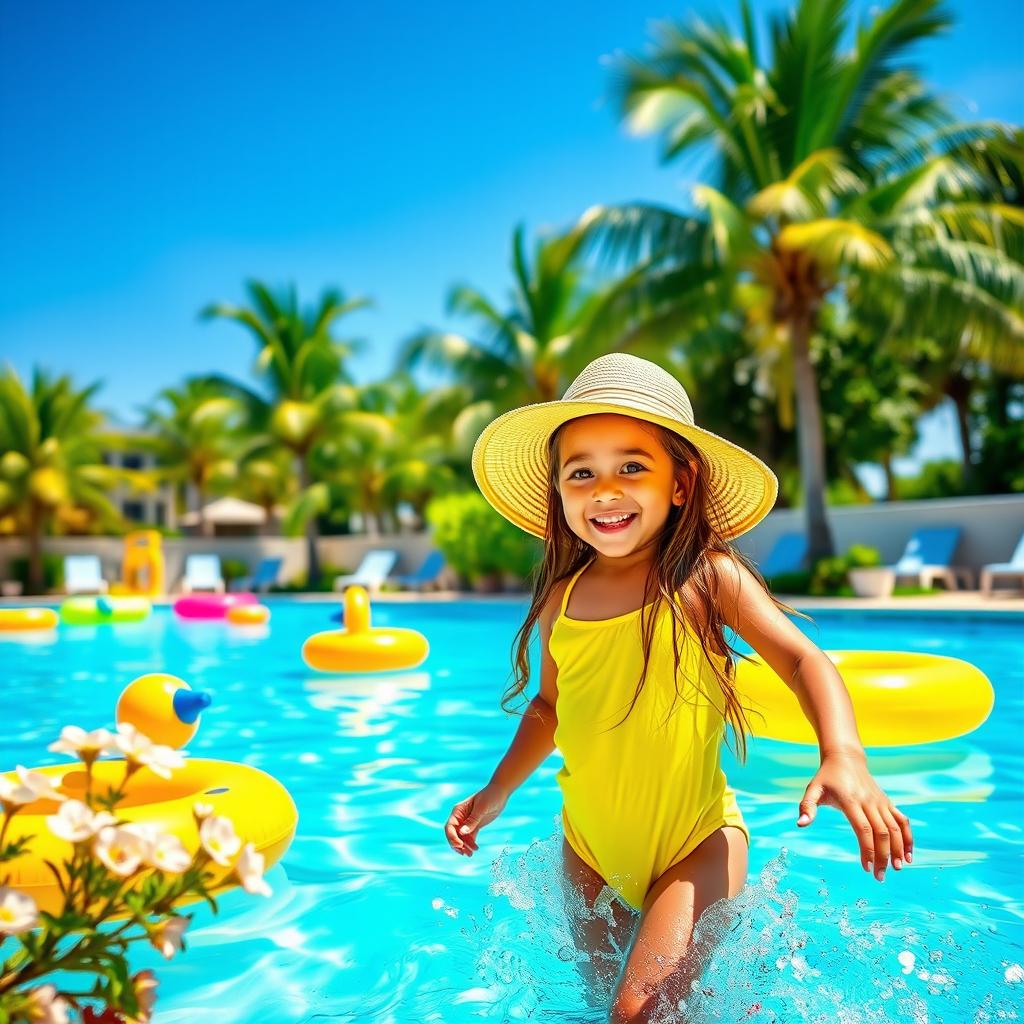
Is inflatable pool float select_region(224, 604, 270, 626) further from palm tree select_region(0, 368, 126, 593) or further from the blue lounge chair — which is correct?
palm tree select_region(0, 368, 126, 593)

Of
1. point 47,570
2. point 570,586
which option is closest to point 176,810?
point 570,586

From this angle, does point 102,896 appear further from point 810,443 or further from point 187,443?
point 187,443

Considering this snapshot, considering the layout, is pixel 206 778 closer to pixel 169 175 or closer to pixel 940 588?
pixel 940 588

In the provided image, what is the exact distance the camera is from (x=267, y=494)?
37.2 meters

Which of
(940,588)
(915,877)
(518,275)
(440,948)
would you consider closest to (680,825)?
(440,948)

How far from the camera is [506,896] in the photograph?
3.31 metres

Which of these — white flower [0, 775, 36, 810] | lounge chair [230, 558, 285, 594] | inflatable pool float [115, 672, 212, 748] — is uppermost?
white flower [0, 775, 36, 810]

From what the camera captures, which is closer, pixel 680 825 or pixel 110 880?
pixel 110 880

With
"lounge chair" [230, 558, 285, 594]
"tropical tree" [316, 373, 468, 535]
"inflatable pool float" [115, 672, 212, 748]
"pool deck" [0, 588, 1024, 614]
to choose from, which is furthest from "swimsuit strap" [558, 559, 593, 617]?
"lounge chair" [230, 558, 285, 594]

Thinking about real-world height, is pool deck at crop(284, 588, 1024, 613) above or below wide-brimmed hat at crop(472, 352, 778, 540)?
below

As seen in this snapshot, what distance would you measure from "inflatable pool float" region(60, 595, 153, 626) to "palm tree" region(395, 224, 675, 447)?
25.9 ft

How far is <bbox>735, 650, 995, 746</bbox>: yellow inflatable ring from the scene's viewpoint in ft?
15.7

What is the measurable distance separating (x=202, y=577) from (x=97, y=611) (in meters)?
11.1

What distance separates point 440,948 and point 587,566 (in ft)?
4.62
